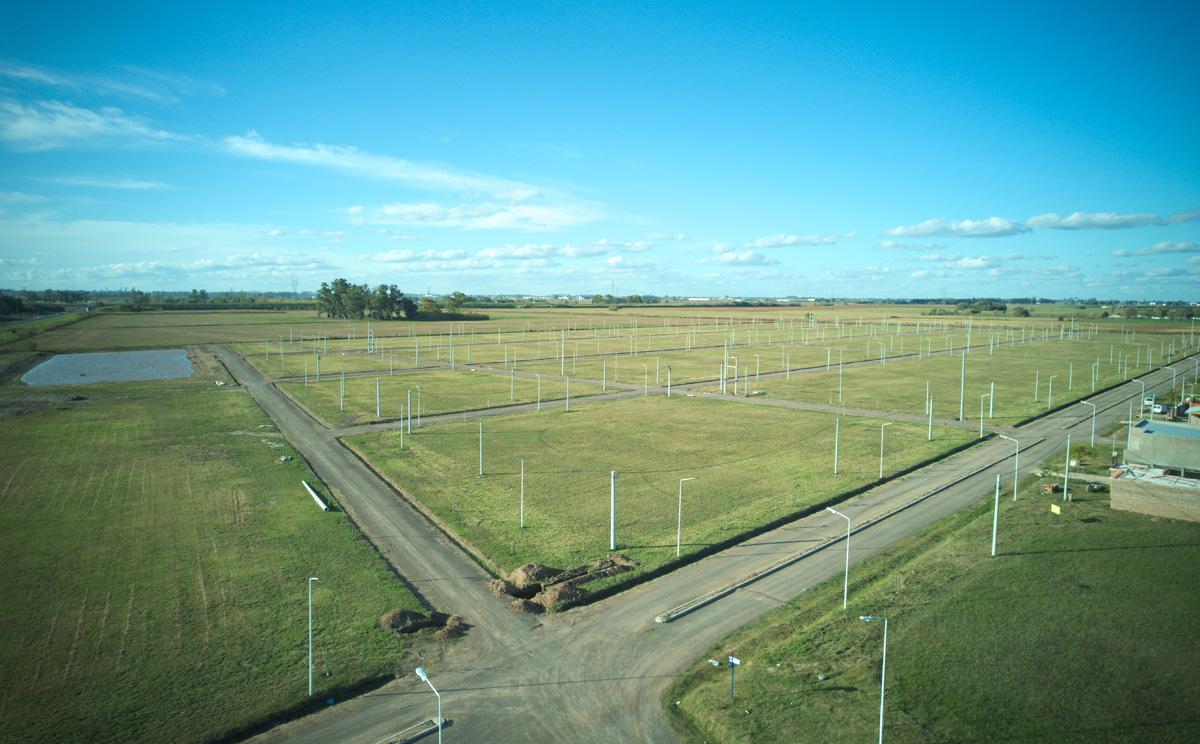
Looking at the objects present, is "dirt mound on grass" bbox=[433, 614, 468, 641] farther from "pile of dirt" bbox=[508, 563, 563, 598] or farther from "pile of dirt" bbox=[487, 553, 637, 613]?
"pile of dirt" bbox=[508, 563, 563, 598]

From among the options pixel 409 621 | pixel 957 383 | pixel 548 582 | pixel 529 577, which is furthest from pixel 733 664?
pixel 957 383

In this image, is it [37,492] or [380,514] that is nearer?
A: [380,514]

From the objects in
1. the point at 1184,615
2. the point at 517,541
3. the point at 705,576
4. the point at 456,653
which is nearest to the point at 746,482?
the point at 705,576

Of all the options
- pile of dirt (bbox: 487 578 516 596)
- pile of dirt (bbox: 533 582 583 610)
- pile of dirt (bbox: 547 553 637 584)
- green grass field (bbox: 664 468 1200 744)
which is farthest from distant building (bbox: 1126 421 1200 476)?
pile of dirt (bbox: 487 578 516 596)

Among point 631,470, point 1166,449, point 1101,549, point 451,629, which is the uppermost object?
point 1166,449

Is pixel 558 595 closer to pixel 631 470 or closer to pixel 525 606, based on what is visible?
pixel 525 606

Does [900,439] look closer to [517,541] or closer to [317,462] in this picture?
[517,541]
